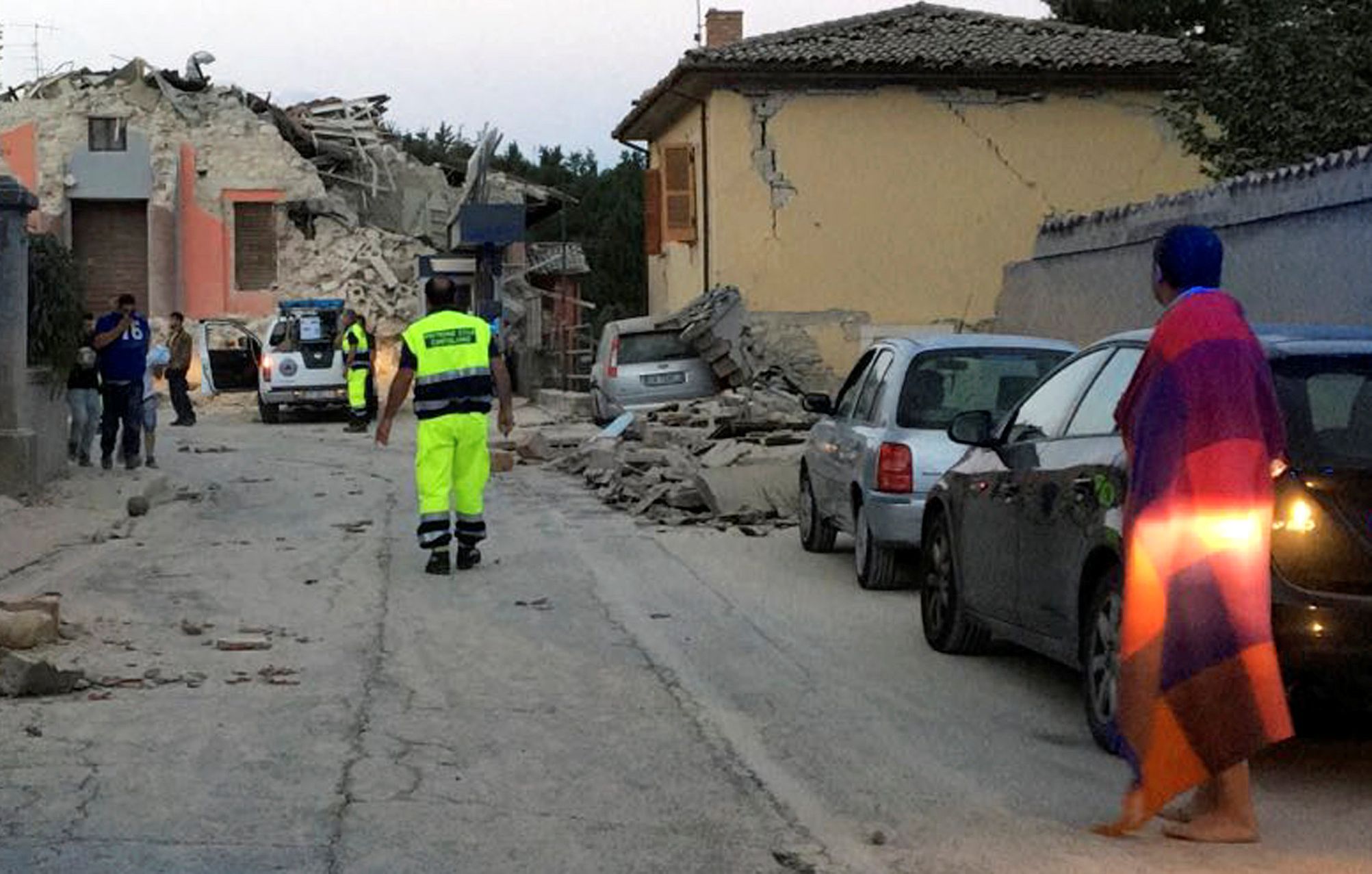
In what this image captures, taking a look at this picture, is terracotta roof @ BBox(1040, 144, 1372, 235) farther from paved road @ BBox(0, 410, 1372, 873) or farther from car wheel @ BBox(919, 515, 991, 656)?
car wheel @ BBox(919, 515, 991, 656)

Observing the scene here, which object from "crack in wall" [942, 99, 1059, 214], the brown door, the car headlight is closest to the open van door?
the brown door

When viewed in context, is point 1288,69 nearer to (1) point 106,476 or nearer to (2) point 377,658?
(1) point 106,476

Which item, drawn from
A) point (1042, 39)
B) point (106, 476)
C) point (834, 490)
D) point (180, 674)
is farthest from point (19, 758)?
point (1042, 39)

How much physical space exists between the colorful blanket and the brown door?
138 ft

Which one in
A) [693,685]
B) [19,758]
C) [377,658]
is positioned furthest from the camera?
[377,658]

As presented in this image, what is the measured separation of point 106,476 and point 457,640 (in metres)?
9.68

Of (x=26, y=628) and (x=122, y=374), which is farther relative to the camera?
(x=122, y=374)

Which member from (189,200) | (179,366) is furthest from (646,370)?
(189,200)

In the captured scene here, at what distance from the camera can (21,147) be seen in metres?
45.0

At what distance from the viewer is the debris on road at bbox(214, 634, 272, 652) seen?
9.63 m

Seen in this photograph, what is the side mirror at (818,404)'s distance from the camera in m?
13.5

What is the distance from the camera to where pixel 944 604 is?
Result: 31.6 ft

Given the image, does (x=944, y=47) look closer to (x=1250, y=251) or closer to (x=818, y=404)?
(x=1250, y=251)

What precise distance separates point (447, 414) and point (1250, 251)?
7884 mm
